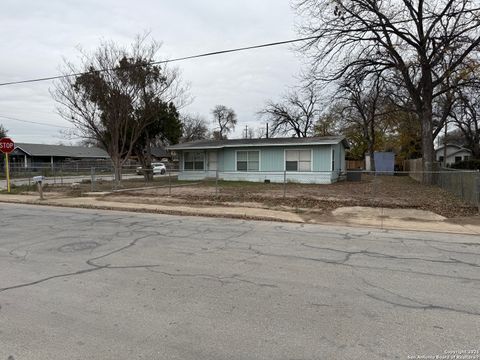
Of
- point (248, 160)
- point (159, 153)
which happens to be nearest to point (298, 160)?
point (248, 160)

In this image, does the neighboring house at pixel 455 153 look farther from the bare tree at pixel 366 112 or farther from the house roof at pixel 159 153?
the house roof at pixel 159 153

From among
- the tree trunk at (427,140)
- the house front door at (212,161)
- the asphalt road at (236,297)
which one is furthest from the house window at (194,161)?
the asphalt road at (236,297)

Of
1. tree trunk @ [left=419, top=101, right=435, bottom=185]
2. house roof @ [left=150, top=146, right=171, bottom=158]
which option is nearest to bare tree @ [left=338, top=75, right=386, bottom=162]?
tree trunk @ [left=419, top=101, right=435, bottom=185]

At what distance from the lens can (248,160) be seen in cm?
2766

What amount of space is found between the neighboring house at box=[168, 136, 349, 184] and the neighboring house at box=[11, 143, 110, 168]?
97.1 ft

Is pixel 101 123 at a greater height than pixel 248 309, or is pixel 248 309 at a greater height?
pixel 101 123

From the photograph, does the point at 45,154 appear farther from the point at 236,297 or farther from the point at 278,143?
the point at 236,297

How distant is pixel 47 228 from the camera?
30.9 feet

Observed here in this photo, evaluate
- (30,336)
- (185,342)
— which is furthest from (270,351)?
(30,336)

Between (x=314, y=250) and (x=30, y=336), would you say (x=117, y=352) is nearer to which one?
(x=30, y=336)

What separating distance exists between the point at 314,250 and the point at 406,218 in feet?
17.8

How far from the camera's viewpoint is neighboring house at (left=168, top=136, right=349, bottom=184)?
25.2 meters

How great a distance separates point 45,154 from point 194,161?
37.8 meters

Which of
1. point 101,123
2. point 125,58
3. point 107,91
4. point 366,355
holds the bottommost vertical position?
point 366,355
